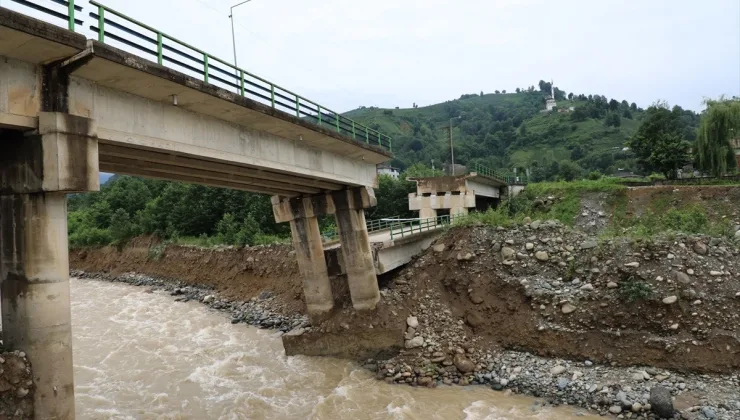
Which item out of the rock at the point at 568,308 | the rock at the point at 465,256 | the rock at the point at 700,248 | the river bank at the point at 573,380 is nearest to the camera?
the river bank at the point at 573,380

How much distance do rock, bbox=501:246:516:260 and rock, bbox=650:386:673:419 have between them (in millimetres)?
7361

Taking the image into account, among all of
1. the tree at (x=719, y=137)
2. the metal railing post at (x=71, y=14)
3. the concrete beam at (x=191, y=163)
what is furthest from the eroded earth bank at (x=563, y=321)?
the tree at (x=719, y=137)

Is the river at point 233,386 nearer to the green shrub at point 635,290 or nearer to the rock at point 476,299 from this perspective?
the rock at point 476,299

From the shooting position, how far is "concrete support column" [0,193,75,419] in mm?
7926

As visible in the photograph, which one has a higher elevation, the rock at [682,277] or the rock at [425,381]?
the rock at [682,277]

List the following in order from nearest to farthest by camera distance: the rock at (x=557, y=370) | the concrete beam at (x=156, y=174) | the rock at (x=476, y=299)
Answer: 1. the concrete beam at (x=156, y=174)
2. the rock at (x=557, y=370)
3. the rock at (x=476, y=299)

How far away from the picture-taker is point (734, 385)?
12867 millimetres

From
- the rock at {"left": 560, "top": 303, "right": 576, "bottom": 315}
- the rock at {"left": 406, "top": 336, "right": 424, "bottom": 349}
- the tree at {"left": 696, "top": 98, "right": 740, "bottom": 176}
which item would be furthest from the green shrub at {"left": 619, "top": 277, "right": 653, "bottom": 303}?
the tree at {"left": 696, "top": 98, "right": 740, "bottom": 176}

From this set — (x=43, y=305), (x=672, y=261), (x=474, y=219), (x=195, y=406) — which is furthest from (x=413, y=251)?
(x=43, y=305)

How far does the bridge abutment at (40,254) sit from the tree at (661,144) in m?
42.7

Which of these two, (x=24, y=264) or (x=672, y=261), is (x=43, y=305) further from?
(x=672, y=261)

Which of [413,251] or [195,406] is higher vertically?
[413,251]

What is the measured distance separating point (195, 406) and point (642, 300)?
14644 mm

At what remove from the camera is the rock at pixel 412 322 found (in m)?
17.6
